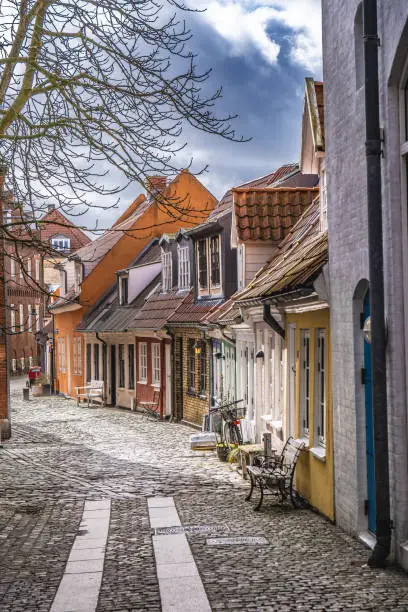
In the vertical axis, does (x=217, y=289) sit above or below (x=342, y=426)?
above

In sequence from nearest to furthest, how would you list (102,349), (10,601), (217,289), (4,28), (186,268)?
(10,601) < (4,28) < (217,289) < (186,268) < (102,349)

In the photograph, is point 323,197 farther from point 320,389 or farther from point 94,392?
point 94,392

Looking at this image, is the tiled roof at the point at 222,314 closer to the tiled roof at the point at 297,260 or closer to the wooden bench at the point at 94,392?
the tiled roof at the point at 297,260

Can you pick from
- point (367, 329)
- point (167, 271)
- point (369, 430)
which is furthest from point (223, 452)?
point (167, 271)

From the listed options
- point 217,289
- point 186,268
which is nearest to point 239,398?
point 217,289

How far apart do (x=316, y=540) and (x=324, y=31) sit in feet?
19.7

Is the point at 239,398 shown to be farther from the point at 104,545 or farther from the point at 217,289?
the point at 104,545

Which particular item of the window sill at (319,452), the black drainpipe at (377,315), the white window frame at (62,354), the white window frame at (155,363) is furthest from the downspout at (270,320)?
the white window frame at (62,354)

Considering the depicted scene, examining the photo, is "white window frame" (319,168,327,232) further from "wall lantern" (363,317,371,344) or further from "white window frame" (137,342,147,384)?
"white window frame" (137,342,147,384)

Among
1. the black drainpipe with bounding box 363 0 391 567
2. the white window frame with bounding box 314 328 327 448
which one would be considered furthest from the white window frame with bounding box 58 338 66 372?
the black drainpipe with bounding box 363 0 391 567

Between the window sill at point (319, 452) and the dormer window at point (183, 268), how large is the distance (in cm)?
1484

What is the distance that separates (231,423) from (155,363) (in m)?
12.1

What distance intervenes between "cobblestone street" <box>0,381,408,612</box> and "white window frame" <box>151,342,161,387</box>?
8893mm

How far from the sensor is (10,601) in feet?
25.4
